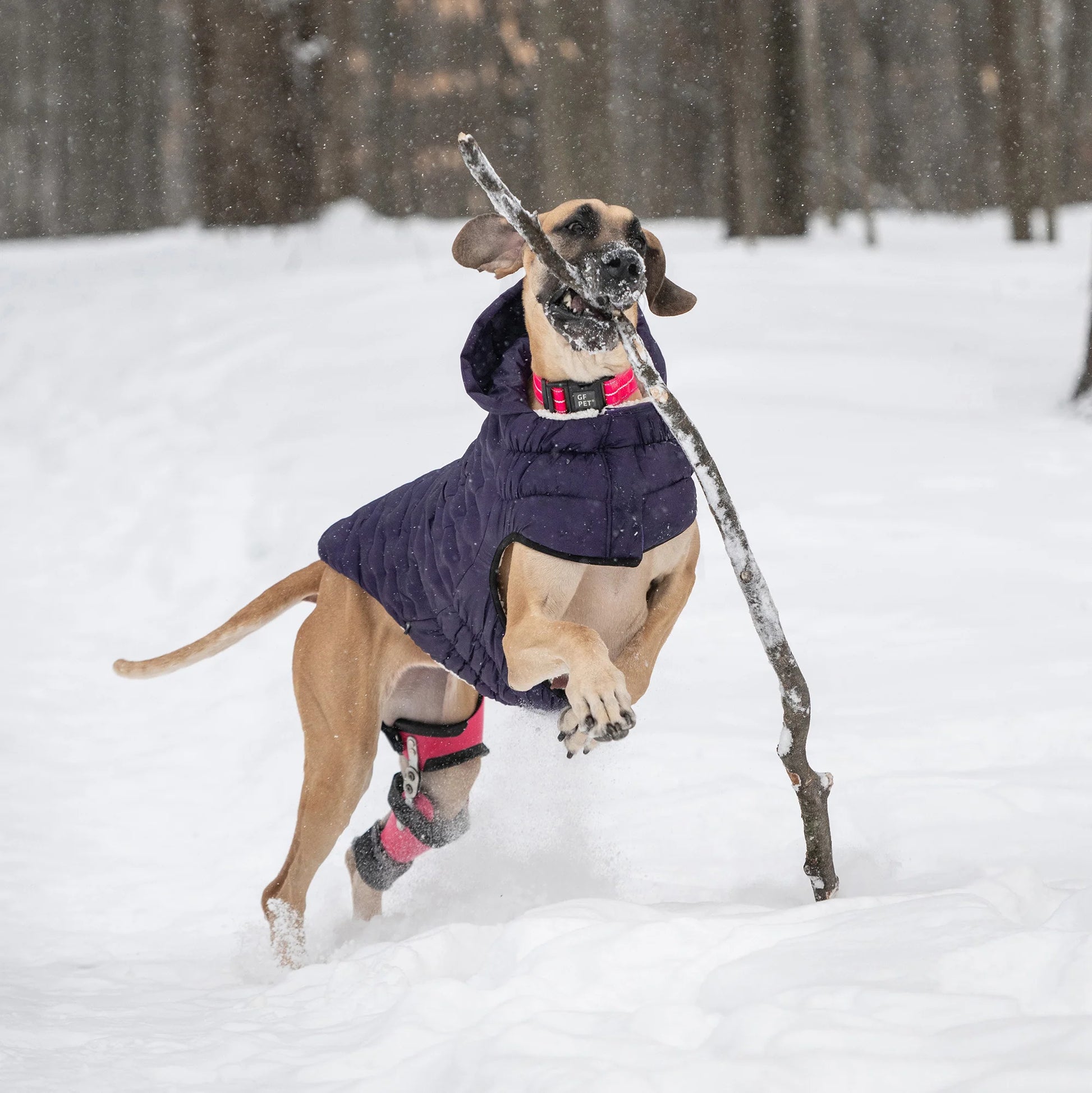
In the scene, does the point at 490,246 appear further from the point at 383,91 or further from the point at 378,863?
the point at 383,91

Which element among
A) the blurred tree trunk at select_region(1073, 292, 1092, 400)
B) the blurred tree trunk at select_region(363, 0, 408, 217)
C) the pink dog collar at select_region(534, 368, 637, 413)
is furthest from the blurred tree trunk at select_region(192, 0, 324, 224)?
the pink dog collar at select_region(534, 368, 637, 413)

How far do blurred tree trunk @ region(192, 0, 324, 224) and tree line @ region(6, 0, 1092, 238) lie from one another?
23 mm

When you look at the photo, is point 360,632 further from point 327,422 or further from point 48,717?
point 327,422

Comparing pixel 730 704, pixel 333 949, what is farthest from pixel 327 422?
pixel 333 949

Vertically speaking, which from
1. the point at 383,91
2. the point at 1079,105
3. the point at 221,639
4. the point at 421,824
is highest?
the point at 383,91

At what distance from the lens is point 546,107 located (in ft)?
30.9

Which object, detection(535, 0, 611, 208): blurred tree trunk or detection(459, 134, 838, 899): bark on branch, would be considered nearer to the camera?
detection(459, 134, 838, 899): bark on branch

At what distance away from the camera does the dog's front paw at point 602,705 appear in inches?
107

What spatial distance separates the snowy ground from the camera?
2.05 meters

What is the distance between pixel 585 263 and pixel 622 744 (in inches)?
70.6

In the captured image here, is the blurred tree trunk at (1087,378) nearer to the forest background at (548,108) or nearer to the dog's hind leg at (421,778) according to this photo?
the forest background at (548,108)

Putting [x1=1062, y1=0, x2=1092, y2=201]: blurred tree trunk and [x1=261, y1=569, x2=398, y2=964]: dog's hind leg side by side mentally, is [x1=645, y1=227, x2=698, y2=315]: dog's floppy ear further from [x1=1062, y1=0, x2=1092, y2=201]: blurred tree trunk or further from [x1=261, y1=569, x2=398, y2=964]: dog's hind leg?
[x1=1062, y1=0, x2=1092, y2=201]: blurred tree trunk

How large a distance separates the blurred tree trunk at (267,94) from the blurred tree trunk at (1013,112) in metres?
6.78

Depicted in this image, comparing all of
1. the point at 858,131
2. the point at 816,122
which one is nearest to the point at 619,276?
the point at 816,122
